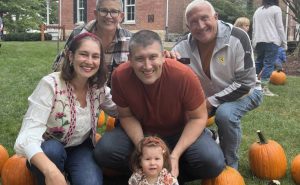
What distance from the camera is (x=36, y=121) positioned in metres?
2.98

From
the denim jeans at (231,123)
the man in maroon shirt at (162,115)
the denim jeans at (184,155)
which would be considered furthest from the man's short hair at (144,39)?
the denim jeans at (231,123)

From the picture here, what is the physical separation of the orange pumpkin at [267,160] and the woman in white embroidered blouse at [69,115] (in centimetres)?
142

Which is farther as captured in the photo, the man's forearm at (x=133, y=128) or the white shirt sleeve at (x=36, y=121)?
the man's forearm at (x=133, y=128)

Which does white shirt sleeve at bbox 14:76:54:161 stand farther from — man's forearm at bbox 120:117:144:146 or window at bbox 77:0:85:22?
window at bbox 77:0:85:22

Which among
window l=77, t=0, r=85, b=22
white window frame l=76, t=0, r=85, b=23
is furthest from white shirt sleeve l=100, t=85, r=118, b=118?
white window frame l=76, t=0, r=85, b=23

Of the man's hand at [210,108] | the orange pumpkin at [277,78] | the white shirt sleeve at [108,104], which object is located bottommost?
the orange pumpkin at [277,78]

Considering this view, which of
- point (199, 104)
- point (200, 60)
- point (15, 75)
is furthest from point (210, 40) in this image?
point (15, 75)

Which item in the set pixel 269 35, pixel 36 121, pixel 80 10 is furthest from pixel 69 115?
pixel 80 10

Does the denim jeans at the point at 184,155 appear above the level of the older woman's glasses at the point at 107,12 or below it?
below

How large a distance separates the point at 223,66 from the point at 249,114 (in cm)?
277

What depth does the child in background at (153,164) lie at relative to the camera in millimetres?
2980

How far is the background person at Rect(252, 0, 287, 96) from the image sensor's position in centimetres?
830

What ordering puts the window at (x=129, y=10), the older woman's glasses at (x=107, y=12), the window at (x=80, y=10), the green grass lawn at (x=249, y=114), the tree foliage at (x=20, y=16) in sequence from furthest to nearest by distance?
the window at (x=80, y=10)
the tree foliage at (x=20, y=16)
the window at (x=129, y=10)
the green grass lawn at (x=249, y=114)
the older woman's glasses at (x=107, y=12)

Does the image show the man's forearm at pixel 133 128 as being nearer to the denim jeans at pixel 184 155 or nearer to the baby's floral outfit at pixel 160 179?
the denim jeans at pixel 184 155
